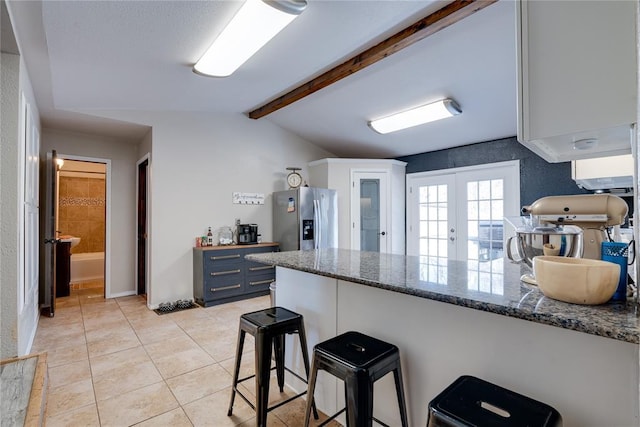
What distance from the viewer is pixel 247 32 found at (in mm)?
2389

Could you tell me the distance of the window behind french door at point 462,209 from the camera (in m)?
4.42

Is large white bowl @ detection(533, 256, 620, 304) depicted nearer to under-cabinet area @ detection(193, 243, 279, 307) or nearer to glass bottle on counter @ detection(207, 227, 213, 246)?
under-cabinet area @ detection(193, 243, 279, 307)

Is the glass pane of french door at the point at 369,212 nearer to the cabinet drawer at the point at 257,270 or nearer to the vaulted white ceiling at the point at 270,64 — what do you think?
the vaulted white ceiling at the point at 270,64

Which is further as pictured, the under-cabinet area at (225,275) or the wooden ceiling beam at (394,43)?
the under-cabinet area at (225,275)

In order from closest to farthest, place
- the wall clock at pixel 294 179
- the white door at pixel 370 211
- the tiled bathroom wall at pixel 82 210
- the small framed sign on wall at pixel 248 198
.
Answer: the small framed sign on wall at pixel 248 198
the wall clock at pixel 294 179
the white door at pixel 370 211
the tiled bathroom wall at pixel 82 210

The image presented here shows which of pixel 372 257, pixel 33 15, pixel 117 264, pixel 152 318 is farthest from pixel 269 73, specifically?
pixel 117 264

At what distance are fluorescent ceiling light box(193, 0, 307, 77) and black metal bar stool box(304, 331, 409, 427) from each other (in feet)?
7.05

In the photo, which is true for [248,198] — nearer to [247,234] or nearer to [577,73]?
[247,234]

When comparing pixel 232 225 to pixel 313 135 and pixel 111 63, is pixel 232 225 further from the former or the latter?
pixel 111 63

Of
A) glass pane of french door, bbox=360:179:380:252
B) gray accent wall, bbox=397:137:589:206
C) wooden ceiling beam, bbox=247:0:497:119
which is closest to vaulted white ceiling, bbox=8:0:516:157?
wooden ceiling beam, bbox=247:0:497:119

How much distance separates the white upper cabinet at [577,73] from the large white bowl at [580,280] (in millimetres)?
479

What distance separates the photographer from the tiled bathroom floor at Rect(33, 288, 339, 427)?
192 cm

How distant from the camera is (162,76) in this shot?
3107 millimetres

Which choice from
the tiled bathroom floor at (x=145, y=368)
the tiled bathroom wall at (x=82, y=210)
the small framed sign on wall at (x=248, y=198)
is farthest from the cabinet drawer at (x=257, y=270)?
the tiled bathroom wall at (x=82, y=210)
